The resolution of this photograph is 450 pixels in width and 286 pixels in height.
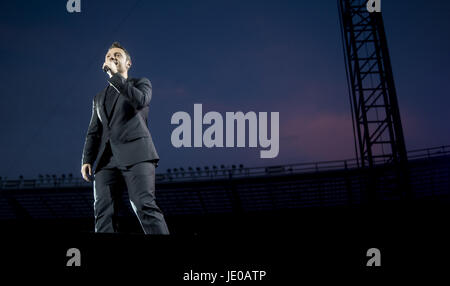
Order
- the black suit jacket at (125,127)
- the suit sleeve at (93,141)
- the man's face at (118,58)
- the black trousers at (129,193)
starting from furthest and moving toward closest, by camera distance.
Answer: the suit sleeve at (93,141) < the man's face at (118,58) < the black suit jacket at (125,127) < the black trousers at (129,193)

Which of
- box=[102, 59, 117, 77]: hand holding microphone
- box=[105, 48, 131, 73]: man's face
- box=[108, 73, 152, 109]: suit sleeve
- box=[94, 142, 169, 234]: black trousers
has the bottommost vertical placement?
box=[94, 142, 169, 234]: black trousers

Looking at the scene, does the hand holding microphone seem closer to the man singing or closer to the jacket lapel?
the man singing

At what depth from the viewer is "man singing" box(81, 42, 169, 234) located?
2713 mm

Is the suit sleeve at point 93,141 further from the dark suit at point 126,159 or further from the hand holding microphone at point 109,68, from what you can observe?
the hand holding microphone at point 109,68

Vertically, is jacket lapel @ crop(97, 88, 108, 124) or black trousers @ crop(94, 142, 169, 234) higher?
jacket lapel @ crop(97, 88, 108, 124)

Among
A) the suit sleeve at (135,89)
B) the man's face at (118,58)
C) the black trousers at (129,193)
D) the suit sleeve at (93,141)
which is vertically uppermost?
the man's face at (118,58)

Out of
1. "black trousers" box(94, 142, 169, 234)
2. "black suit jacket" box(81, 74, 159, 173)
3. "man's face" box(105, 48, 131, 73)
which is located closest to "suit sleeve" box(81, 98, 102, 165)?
"black suit jacket" box(81, 74, 159, 173)

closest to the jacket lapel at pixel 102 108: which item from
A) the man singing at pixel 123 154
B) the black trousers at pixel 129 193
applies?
the man singing at pixel 123 154

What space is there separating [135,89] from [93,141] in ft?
2.18

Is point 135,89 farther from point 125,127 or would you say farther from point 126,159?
point 126,159

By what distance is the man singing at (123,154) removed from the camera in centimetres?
271

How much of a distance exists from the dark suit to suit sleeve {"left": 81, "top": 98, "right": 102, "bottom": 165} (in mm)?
83
